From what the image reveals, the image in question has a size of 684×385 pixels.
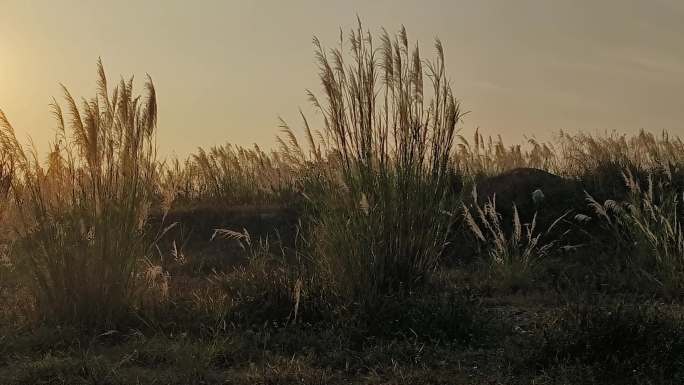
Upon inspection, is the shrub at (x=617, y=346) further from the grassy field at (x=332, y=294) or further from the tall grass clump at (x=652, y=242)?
the tall grass clump at (x=652, y=242)

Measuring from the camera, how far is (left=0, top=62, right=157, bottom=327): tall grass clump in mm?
5582

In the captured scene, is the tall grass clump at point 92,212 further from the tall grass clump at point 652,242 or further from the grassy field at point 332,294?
the tall grass clump at point 652,242

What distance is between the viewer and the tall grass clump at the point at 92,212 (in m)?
5.58

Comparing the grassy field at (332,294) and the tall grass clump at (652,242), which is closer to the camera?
the grassy field at (332,294)

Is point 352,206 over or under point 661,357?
over

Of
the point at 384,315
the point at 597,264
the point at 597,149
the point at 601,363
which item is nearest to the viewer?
the point at 601,363

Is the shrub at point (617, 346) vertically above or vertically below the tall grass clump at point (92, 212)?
below

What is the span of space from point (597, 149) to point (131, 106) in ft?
30.5

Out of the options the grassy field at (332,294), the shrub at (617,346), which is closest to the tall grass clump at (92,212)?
the grassy field at (332,294)

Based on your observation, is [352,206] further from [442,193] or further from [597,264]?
[597,264]

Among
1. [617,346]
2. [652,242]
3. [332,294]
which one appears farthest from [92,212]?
[652,242]

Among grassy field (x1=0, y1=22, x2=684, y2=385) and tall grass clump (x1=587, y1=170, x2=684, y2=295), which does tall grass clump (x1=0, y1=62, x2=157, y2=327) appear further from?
tall grass clump (x1=587, y1=170, x2=684, y2=295)

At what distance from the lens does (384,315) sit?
530cm

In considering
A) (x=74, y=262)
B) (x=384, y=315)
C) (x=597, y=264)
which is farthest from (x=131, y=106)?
(x=597, y=264)
